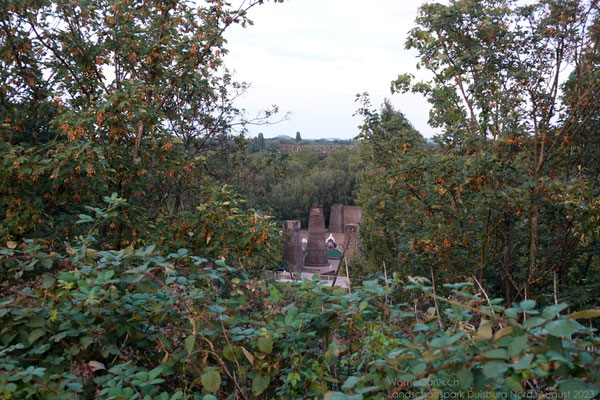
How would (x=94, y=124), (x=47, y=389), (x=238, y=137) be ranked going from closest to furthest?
(x=47, y=389)
(x=94, y=124)
(x=238, y=137)

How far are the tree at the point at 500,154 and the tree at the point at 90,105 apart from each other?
293cm

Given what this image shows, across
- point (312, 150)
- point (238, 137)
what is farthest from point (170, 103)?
point (312, 150)

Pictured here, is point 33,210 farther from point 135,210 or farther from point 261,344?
point 261,344

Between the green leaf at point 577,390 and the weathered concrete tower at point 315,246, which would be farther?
the weathered concrete tower at point 315,246

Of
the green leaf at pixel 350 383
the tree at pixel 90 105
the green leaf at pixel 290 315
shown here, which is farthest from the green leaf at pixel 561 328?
the tree at pixel 90 105

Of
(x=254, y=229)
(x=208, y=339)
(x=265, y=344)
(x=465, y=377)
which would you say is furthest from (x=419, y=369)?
(x=254, y=229)

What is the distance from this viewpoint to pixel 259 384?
1.70 metres

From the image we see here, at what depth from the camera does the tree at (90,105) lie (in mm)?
4379

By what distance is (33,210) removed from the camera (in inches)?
173

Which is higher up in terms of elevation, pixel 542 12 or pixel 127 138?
pixel 542 12

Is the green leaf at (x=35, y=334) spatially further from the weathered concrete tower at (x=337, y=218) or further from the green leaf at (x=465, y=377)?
the weathered concrete tower at (x=337, y=218)

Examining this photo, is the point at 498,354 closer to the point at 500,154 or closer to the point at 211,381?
the point at 211,381

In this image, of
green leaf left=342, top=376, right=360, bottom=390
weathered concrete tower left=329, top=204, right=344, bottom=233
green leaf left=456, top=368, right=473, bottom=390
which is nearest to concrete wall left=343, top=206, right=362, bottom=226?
weathered concrete tower left=329, top=204, right=344, bottom=233

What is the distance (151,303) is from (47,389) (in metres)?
0.45
